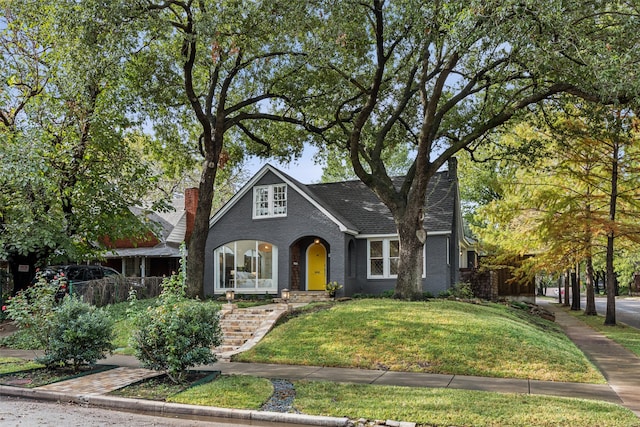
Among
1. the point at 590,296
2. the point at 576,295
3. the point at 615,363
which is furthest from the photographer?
the point at 576,295

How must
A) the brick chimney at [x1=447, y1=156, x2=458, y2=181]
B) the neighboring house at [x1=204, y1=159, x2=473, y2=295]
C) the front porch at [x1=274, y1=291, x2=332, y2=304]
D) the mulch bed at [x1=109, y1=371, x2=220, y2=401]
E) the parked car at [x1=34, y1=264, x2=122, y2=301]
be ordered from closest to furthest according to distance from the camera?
the mulch bed at [x1=109, y1=371, x2=220, y2=401] < the parked car at [x1=34, y1=264, x2=122, y2=301] < the front porch at [x1=274, y1=291, x2=332, y2=304] < the neighboring house at [x1=204, y1=159, x2=473, y2=295] < the brick chimney at [x1=447, y1=156, x2=458, y2=181]

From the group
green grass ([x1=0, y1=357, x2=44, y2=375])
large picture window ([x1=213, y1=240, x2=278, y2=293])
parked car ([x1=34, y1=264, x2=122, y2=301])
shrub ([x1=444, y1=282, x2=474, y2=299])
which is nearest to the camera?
green grass ([x1=0, y1=357, x2=44, y2=375])

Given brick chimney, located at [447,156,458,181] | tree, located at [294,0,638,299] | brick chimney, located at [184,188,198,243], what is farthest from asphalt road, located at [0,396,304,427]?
brick chimney, located at [184,188,198,243]

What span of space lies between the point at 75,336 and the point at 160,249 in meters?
20.7

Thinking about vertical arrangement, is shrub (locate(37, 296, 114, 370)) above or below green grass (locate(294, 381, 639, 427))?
above

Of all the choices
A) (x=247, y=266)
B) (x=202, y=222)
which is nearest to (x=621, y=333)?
(x=247, y=266)

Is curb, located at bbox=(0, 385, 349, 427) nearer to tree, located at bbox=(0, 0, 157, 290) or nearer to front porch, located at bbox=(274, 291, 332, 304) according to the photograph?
tree, located at bbox=(0, 0, 157, 290)

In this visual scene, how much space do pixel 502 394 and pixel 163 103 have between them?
17.0 meters

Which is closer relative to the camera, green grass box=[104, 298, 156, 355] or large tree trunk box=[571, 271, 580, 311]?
green grass box=[104, 298, 156, 355]

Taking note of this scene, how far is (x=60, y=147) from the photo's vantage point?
1781cm

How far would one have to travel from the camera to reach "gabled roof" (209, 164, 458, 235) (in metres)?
21.6

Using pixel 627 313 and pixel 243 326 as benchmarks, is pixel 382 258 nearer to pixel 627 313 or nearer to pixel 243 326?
pixel 243 326

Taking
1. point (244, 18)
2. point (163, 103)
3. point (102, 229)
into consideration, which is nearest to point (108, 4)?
point (244, 18)

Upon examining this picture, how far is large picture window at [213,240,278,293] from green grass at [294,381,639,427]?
14.8m
